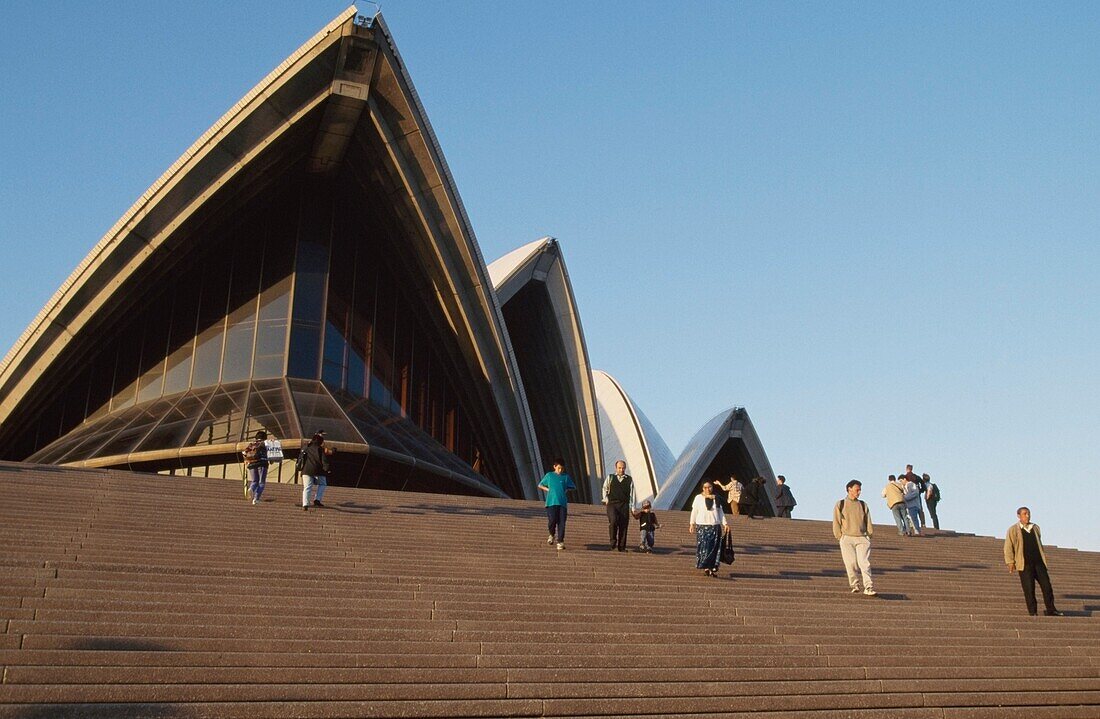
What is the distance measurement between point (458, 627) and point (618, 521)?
503 centimetres

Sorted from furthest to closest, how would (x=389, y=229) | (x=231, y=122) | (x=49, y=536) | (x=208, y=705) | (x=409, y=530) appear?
(x=389, y=229) < (x=231, y=122) < (x=409, y=530) < (x=49, y=536) < (x=208, y=705)

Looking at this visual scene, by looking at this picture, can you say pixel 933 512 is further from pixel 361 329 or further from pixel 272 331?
pixel 272 331

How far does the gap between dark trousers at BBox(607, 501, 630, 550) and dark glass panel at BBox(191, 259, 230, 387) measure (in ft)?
50.9

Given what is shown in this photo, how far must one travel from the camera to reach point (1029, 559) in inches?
436

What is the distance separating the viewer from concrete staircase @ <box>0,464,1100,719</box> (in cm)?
658

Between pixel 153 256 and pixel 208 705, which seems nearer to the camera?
pixel 208 705

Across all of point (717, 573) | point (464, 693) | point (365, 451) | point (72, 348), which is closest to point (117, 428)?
point (72, 348)

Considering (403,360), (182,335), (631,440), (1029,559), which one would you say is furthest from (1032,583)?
(631,440)

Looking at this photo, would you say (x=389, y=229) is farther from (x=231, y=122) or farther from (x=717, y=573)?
(x=717, y=573)

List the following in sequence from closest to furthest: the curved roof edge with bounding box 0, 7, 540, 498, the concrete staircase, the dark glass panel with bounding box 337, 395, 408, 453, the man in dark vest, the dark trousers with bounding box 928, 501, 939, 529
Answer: the concrete staircase → the man in dark vest → the dark trousers with bounding box 928, 501, 939, 529 → the dark glass panel with bounding box 337, 395, 408, 453 → the curved roof edge with bounding box 0, 7, 540, 498

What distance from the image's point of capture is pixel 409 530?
42.9 ft

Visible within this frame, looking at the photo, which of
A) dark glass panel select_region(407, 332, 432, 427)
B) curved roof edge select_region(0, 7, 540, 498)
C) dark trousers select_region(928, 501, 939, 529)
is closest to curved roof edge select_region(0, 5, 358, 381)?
curved roof edge select_region(0, 7, 540, 498)

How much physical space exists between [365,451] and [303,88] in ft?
28.1

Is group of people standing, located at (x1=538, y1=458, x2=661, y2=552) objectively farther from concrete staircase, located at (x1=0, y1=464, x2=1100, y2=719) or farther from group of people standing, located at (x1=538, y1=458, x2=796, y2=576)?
concrete staircase, located at (x1=0, y1=464, x2=1100, y2=719)
